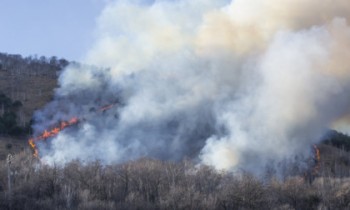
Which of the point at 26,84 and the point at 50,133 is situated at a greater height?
the point at 26,84

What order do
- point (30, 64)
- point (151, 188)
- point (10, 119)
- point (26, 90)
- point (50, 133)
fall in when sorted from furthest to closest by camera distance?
point (30, 64), point (26, 90), point (10, 119), point (50, 133), point (151, 188)

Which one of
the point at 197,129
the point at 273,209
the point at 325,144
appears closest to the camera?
the point at 273,209

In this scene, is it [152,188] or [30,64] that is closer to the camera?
[152,188]

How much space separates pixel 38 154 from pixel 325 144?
44.6 m

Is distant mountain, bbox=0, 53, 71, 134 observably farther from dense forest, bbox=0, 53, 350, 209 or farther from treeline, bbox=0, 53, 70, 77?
dense forest, bbox=0, 53, 350, 209

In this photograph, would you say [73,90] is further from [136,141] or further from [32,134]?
[136,141]

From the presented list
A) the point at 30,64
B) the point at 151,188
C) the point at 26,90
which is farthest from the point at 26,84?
the point at 151,188

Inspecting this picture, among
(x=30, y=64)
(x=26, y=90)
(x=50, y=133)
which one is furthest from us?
(x=30, y=64)

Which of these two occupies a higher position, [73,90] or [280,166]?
[73,90]

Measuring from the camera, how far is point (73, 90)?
78812 mm

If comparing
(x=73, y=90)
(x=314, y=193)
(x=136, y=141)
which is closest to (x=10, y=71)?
(x=73, y=90)

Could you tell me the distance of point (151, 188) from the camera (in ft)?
200

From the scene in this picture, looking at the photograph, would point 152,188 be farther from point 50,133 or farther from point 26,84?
point 26,84

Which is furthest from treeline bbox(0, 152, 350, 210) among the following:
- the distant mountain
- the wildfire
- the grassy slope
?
the distant mountain
